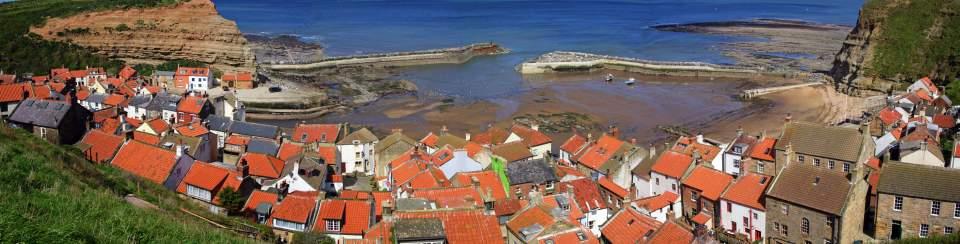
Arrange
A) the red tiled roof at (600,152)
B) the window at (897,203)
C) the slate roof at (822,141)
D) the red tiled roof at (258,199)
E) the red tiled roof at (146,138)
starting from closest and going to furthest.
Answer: the window at (897,203), the red tiled roof at (258,199), the slate roof at (822,141), the red tiled roof at (146,138), the red tiled roof at (600,152)

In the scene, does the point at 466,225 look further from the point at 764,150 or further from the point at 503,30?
the point at 503,30

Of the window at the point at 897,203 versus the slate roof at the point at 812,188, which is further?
the window at the point at 897,203

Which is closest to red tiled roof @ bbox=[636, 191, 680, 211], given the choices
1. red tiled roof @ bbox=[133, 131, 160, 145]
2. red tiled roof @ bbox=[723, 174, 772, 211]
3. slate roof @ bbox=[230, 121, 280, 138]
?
red tiled roof @ bbox=[723, 174, 772, 211]

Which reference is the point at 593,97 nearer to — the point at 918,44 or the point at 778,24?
the point at 918,44

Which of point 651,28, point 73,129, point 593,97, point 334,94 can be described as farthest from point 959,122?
point 651,28

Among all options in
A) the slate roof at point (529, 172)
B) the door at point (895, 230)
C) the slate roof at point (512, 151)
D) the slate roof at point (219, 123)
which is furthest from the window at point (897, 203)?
the slate roof at point (219, 123)

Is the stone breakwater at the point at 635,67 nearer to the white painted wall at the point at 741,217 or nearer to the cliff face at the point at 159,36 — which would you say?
the cliff face at the point at 159,36
